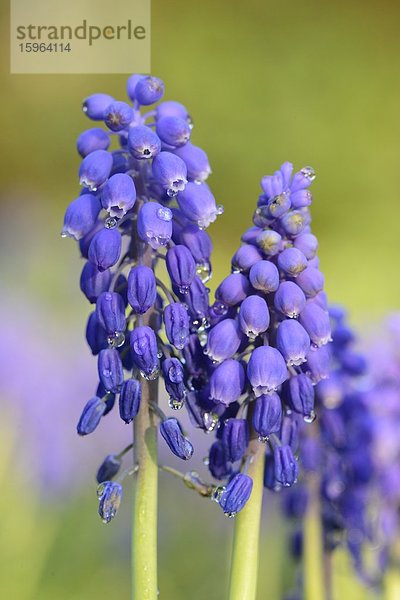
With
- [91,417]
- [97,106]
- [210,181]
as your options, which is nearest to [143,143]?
[97,106]

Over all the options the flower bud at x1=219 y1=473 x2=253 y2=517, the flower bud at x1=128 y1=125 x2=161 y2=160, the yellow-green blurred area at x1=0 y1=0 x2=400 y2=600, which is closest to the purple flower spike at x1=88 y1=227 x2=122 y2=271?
the flower bud at x1=128 y1=125 x2=161 y2=160

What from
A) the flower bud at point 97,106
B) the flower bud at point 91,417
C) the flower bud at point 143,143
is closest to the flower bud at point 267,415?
the flower bud at point 91,417

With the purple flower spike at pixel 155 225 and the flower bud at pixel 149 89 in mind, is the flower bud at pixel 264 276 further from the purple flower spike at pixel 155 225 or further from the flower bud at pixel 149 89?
the flower bud at pixel 149 89

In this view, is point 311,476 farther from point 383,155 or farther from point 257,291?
point 383,155

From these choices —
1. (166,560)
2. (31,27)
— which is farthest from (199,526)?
(31,27)

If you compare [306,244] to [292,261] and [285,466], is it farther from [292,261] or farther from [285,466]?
[285,466]
